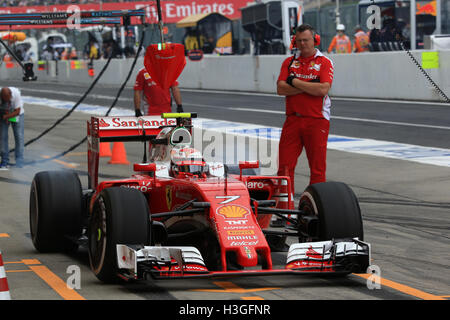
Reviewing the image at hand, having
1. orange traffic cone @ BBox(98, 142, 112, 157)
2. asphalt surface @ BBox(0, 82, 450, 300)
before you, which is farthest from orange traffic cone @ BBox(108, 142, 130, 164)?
orange traffic cone @ BBox(98, 142, 112, 157)

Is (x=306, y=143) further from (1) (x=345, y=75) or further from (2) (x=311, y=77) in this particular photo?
(1) (x=345, y=75)

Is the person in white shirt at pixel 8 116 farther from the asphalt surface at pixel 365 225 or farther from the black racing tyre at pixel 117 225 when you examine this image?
the black racing tyre at pixel 117 225

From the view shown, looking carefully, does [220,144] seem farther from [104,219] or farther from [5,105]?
[104,219]

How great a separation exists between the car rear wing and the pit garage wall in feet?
49.3

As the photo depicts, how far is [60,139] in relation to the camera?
2147 centimetres

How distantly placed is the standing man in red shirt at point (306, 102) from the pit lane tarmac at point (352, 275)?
1027mm

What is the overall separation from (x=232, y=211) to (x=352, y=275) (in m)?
1.14

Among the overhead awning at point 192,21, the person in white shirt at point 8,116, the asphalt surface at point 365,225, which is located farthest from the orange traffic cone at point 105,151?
the overhead awning at point 192,21

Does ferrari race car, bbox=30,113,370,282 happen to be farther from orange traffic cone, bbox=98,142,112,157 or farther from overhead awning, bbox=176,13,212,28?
overhead awning, bbox=176,13,212,28

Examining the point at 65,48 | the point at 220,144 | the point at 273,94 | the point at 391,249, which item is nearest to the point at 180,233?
the point at 391,249

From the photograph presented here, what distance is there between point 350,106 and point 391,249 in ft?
54.3

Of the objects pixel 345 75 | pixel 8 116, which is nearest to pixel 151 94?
pixel 8 116

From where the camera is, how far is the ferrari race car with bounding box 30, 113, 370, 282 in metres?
7.27

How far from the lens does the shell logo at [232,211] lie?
7.50 metres
